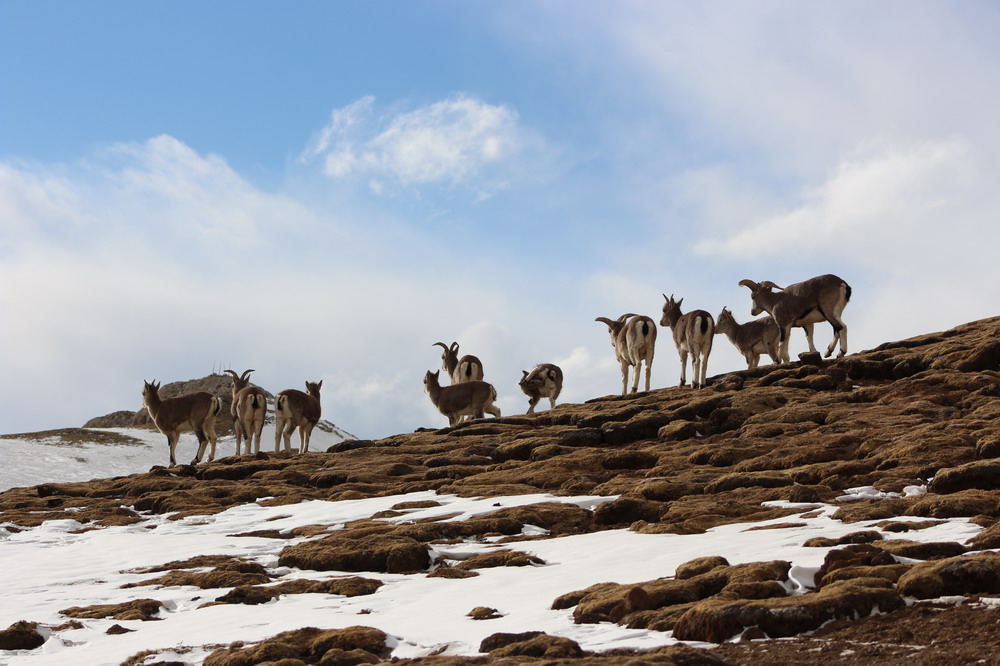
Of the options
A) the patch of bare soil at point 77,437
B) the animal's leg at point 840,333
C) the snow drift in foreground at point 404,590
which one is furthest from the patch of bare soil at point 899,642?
the patch of bare soil at point 77,437

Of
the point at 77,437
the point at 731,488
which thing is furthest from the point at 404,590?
the point at 77,437

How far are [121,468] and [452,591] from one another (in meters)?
49.2

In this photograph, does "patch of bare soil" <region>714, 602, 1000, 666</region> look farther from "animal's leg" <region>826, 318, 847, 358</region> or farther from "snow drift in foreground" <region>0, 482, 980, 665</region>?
"animal's leg" <region>826, 318, 847, 358</region>

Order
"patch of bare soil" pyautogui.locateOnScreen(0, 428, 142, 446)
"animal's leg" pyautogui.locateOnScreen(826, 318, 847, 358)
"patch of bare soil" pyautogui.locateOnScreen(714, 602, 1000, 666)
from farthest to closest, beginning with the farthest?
"patch of bare soil" pyautogui.locateOnScreen(0, 428, 142, 446) → "animal's leg" pyautogui.locateOnScreen(826, 318, 847, 358) → "patch of bare soil" pyautogui.locateOnScreen(714, 602, 1000, 666)

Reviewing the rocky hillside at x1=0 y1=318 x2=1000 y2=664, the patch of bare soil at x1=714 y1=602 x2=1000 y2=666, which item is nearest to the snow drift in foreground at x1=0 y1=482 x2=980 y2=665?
the rocky hillside at x1=0 y1=318 x2=1000 y2=664

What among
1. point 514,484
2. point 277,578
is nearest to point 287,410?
point 514,484

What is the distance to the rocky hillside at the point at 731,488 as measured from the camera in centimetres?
997

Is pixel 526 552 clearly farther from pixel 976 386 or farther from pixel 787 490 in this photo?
pixel 976 386

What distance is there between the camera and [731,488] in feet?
64.8

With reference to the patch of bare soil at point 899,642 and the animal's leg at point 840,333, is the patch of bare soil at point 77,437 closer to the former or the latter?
the animal's leg at point 840,333

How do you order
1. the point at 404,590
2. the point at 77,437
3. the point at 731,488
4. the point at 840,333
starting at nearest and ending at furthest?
the point at 404,590 < the point at 731,488 < the point at 840,333 < the point at 77,437

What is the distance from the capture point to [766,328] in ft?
130

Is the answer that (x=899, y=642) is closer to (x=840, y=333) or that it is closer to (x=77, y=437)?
(x=840, y=333)

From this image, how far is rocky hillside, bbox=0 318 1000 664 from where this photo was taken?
9969 mm
